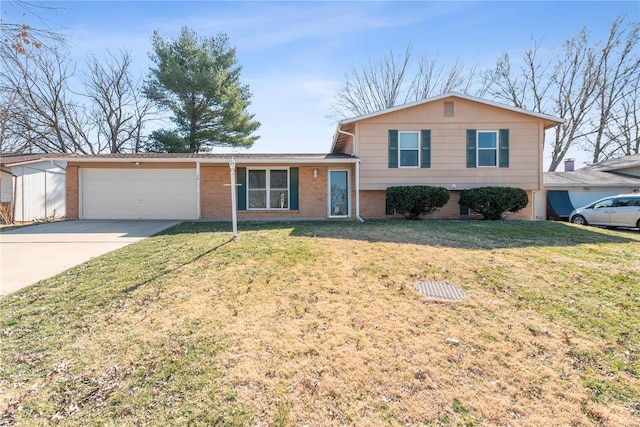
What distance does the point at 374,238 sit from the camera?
745 centimetres

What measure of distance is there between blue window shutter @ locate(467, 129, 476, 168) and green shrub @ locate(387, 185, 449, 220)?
1.79 m

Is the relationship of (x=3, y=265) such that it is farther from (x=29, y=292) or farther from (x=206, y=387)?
(x=206, y=387)

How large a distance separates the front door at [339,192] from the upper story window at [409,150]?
234 centimetres

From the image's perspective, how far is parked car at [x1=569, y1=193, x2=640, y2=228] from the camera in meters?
11.1

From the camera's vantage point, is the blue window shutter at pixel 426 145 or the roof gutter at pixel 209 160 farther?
the blue window shutter at pixel 426 145

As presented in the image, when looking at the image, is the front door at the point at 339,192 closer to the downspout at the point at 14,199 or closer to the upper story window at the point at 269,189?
the upper story window at the point at 269,189

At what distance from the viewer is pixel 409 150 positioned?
1220 cm

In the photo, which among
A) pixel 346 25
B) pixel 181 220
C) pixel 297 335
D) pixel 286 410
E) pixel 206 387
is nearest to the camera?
pixel 286 410

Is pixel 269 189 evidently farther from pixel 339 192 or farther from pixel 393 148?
pixel 393 148

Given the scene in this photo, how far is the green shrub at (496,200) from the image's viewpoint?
1122cm

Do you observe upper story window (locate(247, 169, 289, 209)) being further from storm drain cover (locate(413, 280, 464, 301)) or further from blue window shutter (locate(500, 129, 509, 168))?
blue window shutter (locate(500, 129, 509, 168))

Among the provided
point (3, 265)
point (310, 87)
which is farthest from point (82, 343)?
point (310, 87)

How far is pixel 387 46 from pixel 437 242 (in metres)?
21.5

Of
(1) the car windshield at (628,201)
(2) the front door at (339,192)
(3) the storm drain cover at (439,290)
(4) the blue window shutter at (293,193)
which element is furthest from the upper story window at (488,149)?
(3) the storm drain cover at (439,290)
